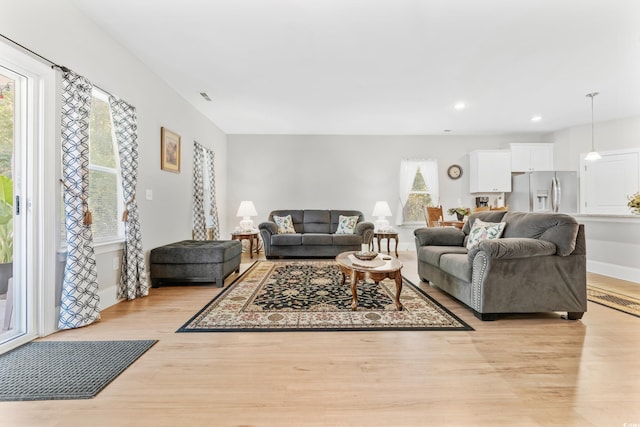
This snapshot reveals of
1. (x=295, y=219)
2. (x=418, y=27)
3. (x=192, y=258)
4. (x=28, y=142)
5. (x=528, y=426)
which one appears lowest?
(x=528, y=426)

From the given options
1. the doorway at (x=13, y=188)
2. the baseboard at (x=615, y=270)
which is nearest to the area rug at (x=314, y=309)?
the doorway at (x=13, y=188)

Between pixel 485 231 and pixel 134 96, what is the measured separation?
13.5 ft

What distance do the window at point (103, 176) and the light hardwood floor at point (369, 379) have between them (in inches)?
40.6

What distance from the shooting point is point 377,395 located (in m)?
1.51

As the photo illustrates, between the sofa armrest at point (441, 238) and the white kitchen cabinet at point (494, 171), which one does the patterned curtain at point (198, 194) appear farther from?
the white kitchen cabinet at point (494, 171)

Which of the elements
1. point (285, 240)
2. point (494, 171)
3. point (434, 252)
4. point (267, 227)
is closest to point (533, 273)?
point (434, 252)

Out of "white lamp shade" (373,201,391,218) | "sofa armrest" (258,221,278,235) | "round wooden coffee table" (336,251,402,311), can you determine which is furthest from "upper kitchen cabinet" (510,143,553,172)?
"sofa armrest" (258,221,278,235)

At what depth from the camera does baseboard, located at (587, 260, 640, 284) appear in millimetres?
3704

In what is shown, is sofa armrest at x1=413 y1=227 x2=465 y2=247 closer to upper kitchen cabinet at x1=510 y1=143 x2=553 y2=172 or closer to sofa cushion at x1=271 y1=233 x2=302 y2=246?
sofa cushion at x1=271 y1=233 x2=302 y2=246

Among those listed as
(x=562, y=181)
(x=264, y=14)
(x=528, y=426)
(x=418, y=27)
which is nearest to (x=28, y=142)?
(x=264, y=14)

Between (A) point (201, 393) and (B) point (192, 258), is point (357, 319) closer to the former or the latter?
(A) point (201, 393)

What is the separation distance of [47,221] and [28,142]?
1.92ft

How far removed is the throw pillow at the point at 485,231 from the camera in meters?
3.04

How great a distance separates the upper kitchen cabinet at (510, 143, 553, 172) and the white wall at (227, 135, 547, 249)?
83 cm
